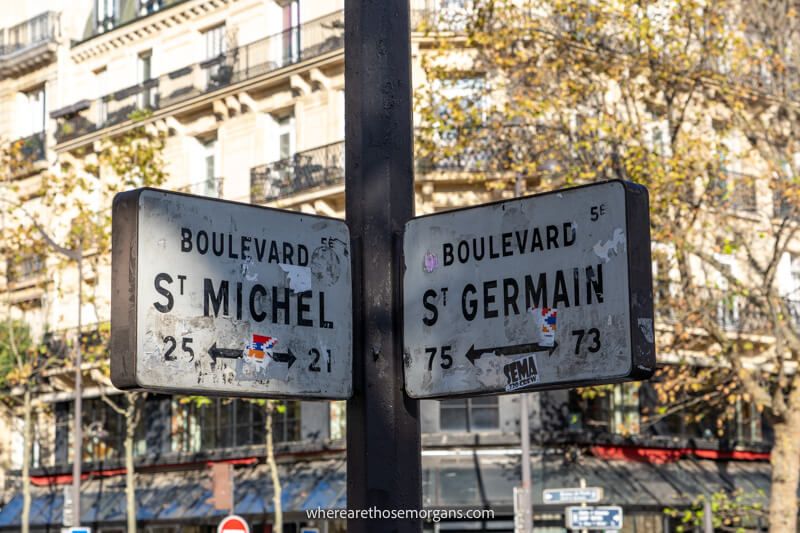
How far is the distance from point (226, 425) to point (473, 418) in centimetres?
739

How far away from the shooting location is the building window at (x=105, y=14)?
44.0m

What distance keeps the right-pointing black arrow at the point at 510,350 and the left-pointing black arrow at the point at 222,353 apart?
47cm

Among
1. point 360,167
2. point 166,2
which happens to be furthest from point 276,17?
point 360,167

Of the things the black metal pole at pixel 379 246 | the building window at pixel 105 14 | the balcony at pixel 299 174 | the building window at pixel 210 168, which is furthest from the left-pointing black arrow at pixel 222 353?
the building window at pixel 105 14

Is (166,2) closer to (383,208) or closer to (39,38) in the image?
(39,38)

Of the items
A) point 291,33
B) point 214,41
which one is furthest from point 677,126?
point 214,41

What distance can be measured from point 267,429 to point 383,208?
32.2m

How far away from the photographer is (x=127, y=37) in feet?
140

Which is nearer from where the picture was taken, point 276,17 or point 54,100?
point 276,17

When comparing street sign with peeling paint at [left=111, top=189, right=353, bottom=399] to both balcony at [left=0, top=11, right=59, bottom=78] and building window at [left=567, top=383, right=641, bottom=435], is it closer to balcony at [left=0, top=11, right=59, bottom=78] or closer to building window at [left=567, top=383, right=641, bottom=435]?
building window at [left=567, top=383, right=641, bottom=435]

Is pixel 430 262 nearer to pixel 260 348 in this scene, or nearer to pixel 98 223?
pixel 260 348

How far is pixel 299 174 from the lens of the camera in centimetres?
3653

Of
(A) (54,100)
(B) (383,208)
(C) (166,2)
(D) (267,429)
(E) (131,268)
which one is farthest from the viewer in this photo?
(A) (54,100)

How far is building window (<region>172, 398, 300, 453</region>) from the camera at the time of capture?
37.8 m
